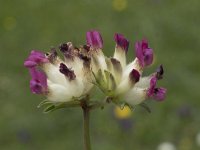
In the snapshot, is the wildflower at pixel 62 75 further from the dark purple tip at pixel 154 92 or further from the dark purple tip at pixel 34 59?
the dark purple tip at pixel 154 92

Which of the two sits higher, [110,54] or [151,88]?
[110,54]

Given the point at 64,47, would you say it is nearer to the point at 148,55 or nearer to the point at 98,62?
the point at 98,62

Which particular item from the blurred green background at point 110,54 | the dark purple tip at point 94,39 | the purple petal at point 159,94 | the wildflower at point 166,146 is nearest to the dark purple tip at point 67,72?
the dark purple tip at point 94,39

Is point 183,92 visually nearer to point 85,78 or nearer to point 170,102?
point 170,102

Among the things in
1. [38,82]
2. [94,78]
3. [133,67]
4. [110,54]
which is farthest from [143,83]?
[110,54]

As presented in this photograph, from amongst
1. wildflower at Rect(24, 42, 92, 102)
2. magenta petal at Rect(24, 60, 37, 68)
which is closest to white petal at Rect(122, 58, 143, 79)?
wildflower at Rect(24, 42, 92, 102)

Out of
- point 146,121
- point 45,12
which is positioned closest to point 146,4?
point 45,12

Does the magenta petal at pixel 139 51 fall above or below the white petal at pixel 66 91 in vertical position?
above
